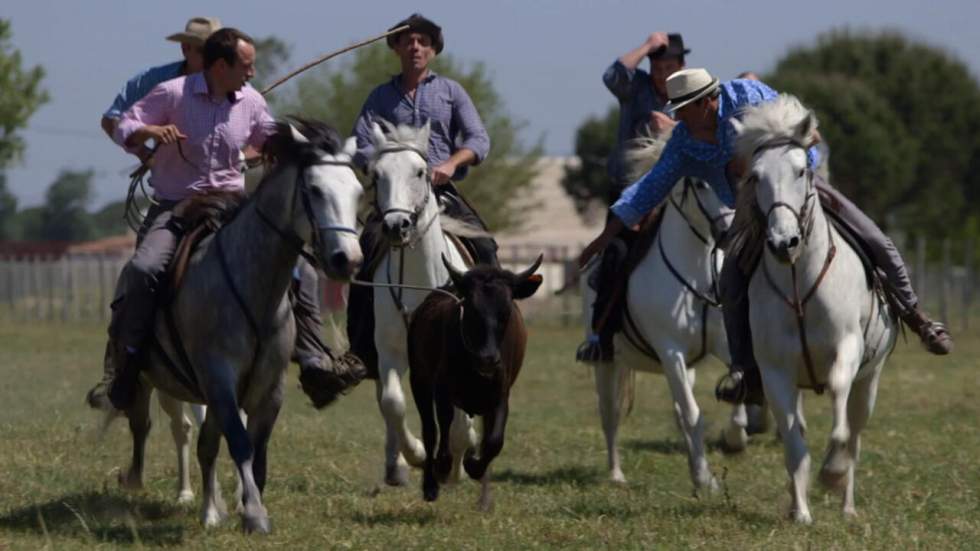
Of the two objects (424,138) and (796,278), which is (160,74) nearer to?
(424,138)

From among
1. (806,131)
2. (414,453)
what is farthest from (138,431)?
(806,131)

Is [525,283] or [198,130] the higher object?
[198,130]

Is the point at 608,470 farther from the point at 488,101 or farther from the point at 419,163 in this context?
the point at 488,101

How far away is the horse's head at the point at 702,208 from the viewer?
38.1 feet

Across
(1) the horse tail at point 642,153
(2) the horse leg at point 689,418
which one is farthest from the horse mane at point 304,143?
(1) the horse tail at point 642,153

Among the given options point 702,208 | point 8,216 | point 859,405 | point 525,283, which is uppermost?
point 702,208

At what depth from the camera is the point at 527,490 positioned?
11.1 m

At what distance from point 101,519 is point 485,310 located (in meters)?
2.38

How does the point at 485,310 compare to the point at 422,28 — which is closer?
the point at 485,310

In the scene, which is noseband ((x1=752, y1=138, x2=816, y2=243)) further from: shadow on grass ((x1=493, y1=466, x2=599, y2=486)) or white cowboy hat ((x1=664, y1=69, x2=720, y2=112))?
shadow on grass ((x1=493, y1=466, x2=599, y2=486))

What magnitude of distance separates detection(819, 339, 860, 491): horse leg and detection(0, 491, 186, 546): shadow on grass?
132 inches

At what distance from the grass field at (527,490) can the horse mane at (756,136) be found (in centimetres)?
147

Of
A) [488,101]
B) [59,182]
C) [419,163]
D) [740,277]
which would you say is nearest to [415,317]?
[419,163]

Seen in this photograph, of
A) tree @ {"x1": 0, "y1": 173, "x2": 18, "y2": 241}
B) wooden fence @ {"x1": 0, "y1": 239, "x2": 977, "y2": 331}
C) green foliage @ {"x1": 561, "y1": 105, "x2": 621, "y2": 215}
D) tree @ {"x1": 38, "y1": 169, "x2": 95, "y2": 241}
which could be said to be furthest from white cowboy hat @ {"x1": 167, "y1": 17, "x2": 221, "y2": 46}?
green foliage @ {"x1": 561, "y1": 105, "x2": 621, "y2": 215}
